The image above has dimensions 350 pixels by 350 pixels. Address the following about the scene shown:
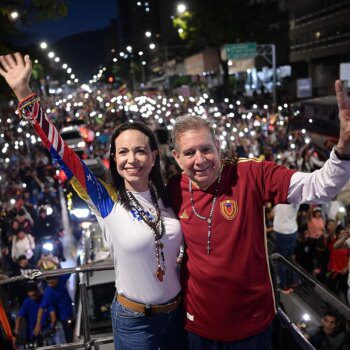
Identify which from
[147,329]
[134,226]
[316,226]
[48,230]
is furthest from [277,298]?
[48,230]

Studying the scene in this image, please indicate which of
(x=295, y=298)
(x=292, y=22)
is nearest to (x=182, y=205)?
(x=295, y=298)

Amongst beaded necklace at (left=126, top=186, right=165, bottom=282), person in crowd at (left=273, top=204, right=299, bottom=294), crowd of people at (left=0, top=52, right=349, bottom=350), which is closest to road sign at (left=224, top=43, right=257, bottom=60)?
crowd of people at (left=0, top=52, right=349, bottom=350)

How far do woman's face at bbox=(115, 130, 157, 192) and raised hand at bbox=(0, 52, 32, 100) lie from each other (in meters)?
0.70

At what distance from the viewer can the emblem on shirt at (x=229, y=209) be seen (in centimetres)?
272

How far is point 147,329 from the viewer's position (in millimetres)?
2938

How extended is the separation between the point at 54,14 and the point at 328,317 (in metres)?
7.52

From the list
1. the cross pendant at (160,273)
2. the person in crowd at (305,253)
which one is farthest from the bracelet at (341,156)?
the person in crowd at (305,253)

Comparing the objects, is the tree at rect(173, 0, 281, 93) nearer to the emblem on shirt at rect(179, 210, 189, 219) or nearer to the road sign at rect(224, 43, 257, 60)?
the road sign at rect(224, 43, 257, 60)

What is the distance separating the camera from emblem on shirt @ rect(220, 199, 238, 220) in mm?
2717

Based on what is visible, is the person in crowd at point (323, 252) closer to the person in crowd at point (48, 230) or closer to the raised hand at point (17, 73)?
the person in crowd at point (48, 230)

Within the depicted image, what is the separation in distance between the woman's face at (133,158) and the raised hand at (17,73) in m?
0.70

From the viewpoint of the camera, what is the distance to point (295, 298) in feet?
25.8

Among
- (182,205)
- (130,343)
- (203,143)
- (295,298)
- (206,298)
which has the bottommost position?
(295,298)

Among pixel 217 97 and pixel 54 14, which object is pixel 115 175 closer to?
pixel 54 14
